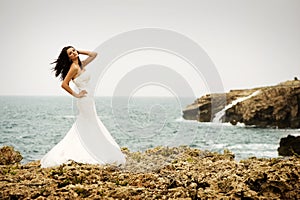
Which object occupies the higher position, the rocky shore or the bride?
the bride

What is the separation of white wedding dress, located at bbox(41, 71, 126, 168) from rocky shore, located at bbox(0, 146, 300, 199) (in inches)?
11.0

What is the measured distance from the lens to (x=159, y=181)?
4586mm

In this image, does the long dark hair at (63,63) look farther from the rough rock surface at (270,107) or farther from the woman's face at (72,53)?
the rough rock surface at (270,107)

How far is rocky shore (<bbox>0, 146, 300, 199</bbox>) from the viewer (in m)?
4.03

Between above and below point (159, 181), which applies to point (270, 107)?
above

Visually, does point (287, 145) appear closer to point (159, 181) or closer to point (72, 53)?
point (159, 181)

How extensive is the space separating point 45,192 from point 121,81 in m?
2.80

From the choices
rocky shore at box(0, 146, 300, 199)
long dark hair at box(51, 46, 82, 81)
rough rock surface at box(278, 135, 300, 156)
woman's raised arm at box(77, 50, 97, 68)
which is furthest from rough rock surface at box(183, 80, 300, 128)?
rocky shore at box(0, 146, 300, 199)

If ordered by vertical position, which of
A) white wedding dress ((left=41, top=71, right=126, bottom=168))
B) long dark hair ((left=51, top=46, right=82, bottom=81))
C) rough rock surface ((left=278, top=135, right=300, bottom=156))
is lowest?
rough rock surface ((left=278, top=135, right=300, bottom=156))

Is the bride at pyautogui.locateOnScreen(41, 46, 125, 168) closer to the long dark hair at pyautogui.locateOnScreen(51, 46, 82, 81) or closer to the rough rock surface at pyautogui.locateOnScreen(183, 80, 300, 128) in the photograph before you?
the long dark hair at pyautogui.locateOnScreen(51, 46, 82, 81)

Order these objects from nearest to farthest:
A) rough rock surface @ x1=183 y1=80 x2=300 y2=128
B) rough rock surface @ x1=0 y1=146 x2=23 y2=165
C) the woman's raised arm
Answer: the woman's raised arm
rough rock surface @ x1=0 y1=146 x2=23 y2=165
rough rock surface @ x1=183 y1=80 x2=300 y2=128

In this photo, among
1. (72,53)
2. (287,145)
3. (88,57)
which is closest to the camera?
(72,53)

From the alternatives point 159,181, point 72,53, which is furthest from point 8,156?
point 159,181

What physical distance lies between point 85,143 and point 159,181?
5.43ft
